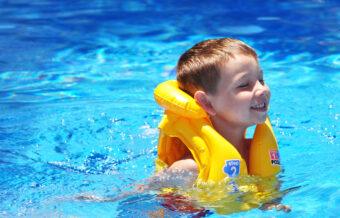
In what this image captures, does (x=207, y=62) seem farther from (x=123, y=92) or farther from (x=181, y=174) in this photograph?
(x=123, y=92)

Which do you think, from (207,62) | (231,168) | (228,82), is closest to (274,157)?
(231,168)

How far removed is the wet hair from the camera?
14.4ft

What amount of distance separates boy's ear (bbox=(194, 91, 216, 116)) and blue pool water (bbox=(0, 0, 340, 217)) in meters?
0.57

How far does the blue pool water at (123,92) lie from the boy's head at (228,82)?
1.79ft

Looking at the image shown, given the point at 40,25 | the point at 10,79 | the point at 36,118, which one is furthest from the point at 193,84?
the point at 40,25

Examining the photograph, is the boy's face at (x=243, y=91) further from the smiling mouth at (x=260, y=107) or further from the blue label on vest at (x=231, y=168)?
the blue label on vest at (x=231, y=168)

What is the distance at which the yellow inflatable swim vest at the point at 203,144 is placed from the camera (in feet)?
14.4

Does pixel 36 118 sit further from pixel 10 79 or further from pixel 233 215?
pixel 233 215

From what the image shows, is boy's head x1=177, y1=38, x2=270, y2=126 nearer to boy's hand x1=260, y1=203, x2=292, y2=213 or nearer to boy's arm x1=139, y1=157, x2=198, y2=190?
boy's arm x1=139, y1=157, x2=198, y2=190

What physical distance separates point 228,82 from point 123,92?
282 cm

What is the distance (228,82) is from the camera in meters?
4.36

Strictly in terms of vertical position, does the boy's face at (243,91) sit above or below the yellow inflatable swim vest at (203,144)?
above

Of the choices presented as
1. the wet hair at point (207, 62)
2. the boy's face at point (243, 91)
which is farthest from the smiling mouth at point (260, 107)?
the wet hair at point (207, 62)

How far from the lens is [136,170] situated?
5395 millimetres
